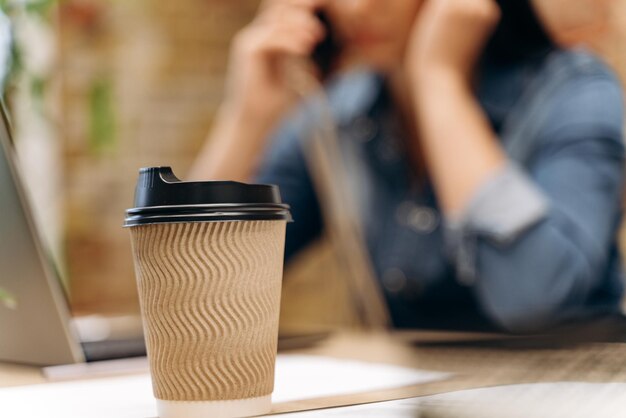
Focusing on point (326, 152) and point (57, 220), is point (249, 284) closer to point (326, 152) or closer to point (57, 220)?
point (326, 152)

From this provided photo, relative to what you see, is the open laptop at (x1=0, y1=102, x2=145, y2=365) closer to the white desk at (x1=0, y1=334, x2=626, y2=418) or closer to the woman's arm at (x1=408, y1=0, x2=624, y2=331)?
the white desk at (x1=0, y1=334, x2=626, y2=418)

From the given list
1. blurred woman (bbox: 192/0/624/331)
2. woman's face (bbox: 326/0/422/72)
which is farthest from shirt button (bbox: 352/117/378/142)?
woman's face (bbox: 326/0/422/72)

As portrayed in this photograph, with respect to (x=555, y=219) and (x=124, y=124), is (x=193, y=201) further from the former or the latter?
(x=124, y=124)

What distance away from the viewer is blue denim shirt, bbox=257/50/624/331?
43.6 inches

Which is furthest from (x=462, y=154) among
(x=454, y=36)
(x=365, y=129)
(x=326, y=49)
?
(x=326, y=49)

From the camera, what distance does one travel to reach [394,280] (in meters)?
1.35

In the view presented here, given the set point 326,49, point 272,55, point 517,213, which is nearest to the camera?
point 517,213

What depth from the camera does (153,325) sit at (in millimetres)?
361

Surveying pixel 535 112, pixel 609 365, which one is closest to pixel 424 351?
pixel 609 365

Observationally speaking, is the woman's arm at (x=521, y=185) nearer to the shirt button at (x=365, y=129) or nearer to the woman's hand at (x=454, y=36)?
the woman's hand at (x=454, y=36)

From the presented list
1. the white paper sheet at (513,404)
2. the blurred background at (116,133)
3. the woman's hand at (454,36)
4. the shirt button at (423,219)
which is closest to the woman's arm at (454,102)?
the woman's hand at (454,36)

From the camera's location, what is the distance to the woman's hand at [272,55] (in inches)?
51.2

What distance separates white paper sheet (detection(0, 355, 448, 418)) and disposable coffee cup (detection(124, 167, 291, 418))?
0.16ft

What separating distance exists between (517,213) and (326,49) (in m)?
0.66
